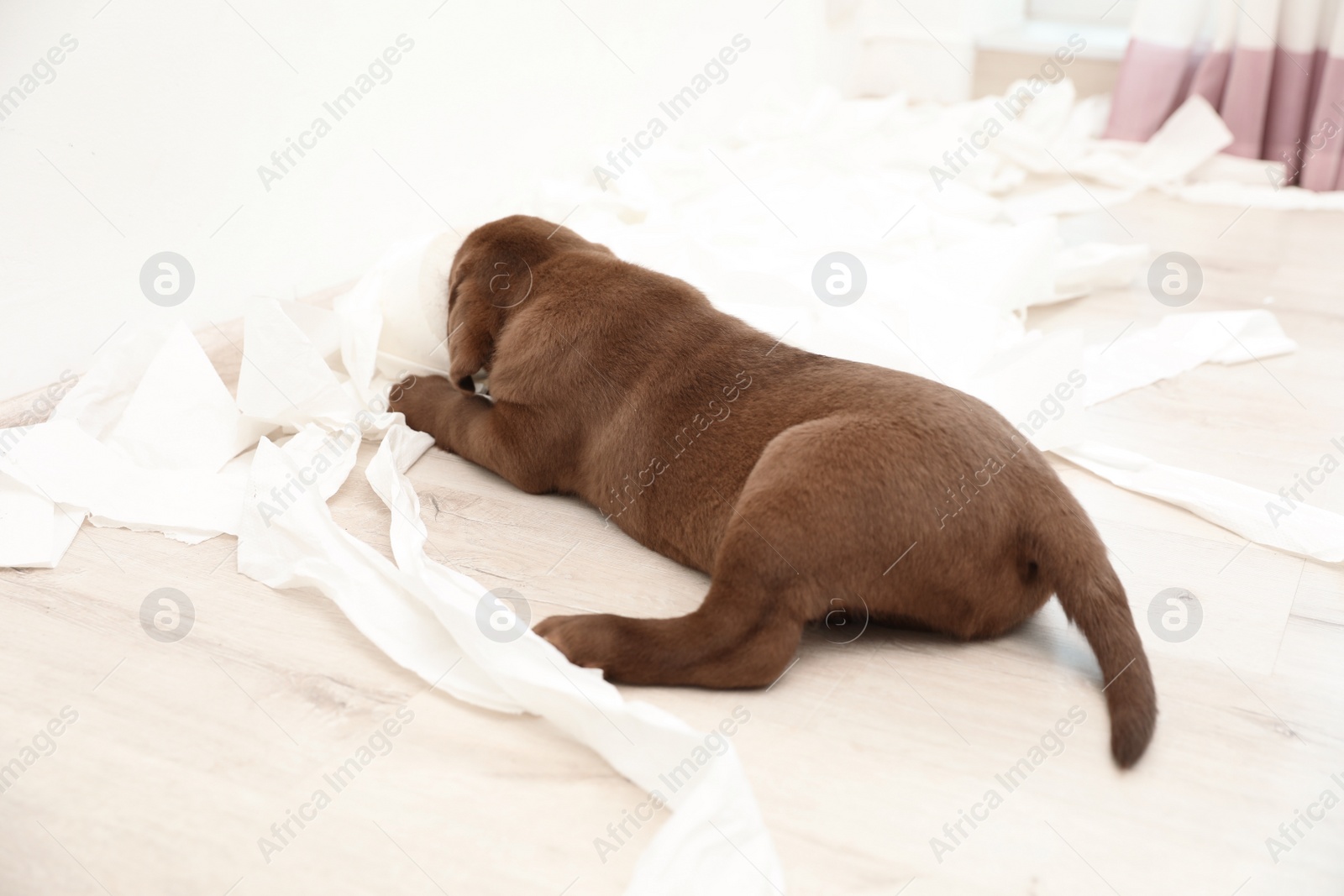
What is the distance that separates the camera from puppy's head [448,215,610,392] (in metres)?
1.67

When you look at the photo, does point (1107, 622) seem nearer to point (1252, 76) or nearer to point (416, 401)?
point (416, 401)

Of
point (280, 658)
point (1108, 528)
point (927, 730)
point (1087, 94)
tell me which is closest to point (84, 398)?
point (280, 658)

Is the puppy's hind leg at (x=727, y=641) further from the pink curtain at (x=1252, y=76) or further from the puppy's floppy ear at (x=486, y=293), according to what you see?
the pink curtain at (x=1252, y=76)

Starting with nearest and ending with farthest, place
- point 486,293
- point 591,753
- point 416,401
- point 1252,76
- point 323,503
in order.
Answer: point 591,753 → point 323,503 → point 486,293 → point 416,401 → point 1252,76

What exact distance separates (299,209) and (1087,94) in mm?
3162

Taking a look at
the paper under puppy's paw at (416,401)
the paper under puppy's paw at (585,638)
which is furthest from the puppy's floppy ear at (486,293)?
the paper under puppy's paw at (585,638)

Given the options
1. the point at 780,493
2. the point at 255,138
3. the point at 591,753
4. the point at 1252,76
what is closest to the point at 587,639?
the point at 591,753

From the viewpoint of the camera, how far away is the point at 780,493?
1.24 meters

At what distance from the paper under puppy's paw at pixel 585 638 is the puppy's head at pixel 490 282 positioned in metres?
0.56

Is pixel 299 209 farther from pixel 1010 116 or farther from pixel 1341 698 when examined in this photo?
pixel 1010 116

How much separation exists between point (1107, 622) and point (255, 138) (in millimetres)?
1709

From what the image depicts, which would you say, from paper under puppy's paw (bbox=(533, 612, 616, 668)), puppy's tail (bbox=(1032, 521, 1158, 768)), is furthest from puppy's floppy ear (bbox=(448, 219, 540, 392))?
puppy's tail (bbox=(1032, 521, 1158, 768))

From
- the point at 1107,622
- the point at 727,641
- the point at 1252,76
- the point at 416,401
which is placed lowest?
the point at 1252,76

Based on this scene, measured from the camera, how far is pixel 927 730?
1.20m
